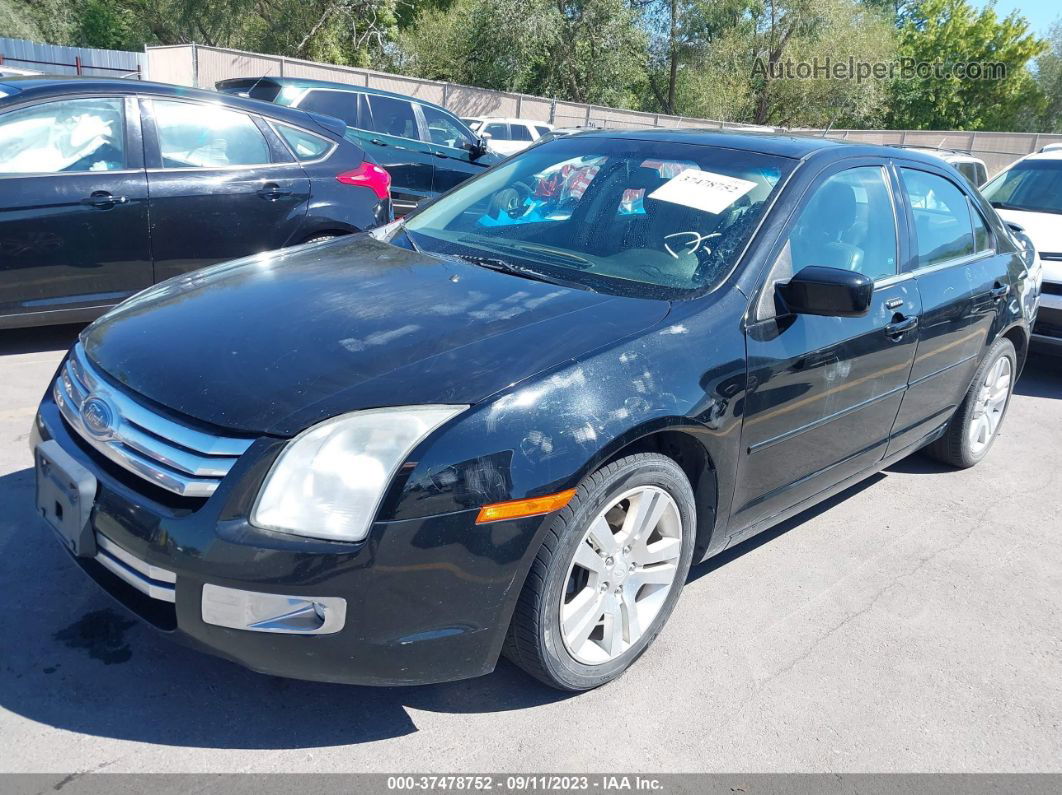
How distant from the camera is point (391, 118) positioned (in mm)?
10453

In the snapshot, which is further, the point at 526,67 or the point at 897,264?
the point at 526,67

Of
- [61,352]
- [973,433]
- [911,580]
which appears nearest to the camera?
[911,580]

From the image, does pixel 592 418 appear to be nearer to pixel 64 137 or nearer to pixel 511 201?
pixel 511 201

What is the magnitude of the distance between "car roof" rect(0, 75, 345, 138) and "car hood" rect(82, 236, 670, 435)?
106 inches

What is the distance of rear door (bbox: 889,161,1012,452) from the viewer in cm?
391

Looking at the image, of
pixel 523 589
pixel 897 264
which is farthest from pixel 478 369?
pixel 897 264

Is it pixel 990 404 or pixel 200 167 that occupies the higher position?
pixel 200 167

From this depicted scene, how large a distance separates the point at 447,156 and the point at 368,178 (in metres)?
4.01

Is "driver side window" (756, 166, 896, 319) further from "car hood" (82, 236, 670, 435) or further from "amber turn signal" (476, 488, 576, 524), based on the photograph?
"amber turn signal" (476, 488, 576, 524)

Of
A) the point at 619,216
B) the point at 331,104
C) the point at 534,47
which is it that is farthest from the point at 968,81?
the point at 619,216

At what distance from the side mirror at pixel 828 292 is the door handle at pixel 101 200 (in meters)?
3.96

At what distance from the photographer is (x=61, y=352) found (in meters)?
5.49

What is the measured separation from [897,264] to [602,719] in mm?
2329
